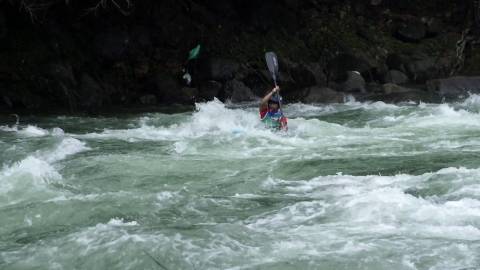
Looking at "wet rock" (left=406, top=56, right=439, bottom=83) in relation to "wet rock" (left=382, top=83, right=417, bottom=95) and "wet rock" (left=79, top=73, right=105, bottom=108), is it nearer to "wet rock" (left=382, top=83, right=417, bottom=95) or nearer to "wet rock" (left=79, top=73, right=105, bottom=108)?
"wet rock" (left=382, top=83, right=417, bottom=95)

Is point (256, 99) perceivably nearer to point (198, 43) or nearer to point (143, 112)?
point (198, 43)

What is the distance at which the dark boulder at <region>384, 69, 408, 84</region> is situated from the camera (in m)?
17.1

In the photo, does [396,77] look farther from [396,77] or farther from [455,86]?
[455,86]

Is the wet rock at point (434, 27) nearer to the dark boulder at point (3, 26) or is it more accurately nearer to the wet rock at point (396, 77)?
the wet rock at point (396, 77)

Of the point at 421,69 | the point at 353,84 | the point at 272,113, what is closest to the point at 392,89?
the point at 353,84

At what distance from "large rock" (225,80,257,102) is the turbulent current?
4227 millimetres

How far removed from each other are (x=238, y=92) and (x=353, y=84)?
9.27 ft

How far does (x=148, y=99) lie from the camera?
48.3 feet

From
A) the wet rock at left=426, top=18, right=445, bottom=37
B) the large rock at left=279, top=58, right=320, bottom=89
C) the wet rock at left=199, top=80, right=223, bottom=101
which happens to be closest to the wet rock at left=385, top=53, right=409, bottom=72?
the wet rock at left=426, top=18, right=445, bottom=37

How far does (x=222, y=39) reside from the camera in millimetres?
16641

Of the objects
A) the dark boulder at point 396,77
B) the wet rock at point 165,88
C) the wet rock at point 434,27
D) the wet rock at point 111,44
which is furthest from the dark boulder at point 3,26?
the wet rock at point 434,27

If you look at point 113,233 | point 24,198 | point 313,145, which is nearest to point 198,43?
point 313,145

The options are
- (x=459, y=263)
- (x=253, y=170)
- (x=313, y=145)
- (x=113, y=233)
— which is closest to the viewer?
(x=459, y=263)

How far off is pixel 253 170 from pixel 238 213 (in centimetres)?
179
